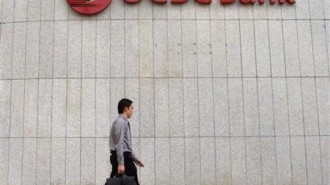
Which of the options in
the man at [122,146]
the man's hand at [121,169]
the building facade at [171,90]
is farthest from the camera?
the building facade at [171,90]

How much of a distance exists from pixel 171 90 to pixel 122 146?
167 inches

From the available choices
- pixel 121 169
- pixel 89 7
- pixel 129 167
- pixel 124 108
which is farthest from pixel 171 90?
pixel 121 169

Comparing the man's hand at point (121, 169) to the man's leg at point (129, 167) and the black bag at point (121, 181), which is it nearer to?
the black bag at point (121, 181)

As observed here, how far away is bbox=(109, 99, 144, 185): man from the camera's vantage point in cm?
680

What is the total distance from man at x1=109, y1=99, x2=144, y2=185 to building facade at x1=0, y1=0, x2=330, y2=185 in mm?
3622

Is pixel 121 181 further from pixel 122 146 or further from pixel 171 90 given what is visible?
pixel 171 90

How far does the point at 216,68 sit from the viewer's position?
11055mm

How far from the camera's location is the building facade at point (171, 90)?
421 inches

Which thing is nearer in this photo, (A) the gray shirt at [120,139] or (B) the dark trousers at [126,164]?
(A) the gray shirt at [120,139]

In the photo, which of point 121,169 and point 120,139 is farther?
point 120,139

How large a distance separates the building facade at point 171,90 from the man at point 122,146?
3622mm

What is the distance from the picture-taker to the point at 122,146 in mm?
6852

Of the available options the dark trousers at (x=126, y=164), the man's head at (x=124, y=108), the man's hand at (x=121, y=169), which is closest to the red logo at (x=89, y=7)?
the man's head at (x=124, y=108)

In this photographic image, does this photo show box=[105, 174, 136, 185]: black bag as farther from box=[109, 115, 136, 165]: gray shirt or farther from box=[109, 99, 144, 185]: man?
box=[109, 115, 136, 165]: gray shirt
